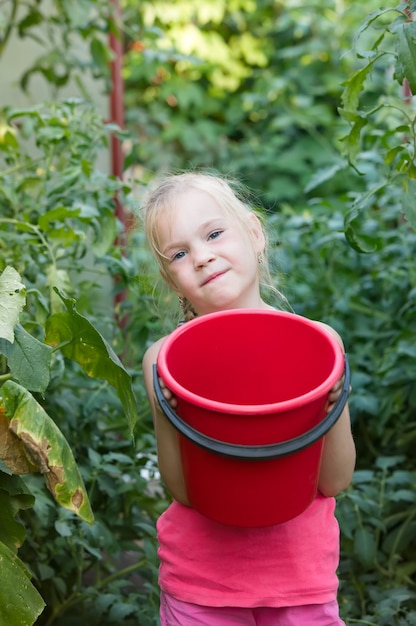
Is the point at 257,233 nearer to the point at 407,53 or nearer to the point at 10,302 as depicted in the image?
the point at 407,53

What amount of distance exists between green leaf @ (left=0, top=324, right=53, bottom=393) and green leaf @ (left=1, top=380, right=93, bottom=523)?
0.08 m

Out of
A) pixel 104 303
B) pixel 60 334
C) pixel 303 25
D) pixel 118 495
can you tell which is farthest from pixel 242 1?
pixel 60 334

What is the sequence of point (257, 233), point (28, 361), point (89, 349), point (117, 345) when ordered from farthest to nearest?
point (117, 345)
point (257, 233)
point (89, 349)
point (28, 361)

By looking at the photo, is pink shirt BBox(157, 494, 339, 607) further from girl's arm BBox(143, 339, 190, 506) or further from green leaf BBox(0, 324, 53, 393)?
green leaf BBox(0, 324, 53, 393)

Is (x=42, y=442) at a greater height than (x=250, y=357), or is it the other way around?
(x=42, y=442)

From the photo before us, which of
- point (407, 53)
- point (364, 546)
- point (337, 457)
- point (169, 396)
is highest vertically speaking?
point (407, 53)

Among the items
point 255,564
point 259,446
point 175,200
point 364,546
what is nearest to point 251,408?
point 259,446

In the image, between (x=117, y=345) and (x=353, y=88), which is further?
(x=117, y=345)

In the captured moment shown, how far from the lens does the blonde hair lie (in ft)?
5.97

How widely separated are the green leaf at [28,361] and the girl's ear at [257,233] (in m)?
0.54

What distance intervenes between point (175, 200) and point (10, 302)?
50cm

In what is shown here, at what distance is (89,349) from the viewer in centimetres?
161

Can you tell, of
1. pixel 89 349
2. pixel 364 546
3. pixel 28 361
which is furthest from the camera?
pixel 364 546

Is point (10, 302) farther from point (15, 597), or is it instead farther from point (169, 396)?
point (15, 597)
